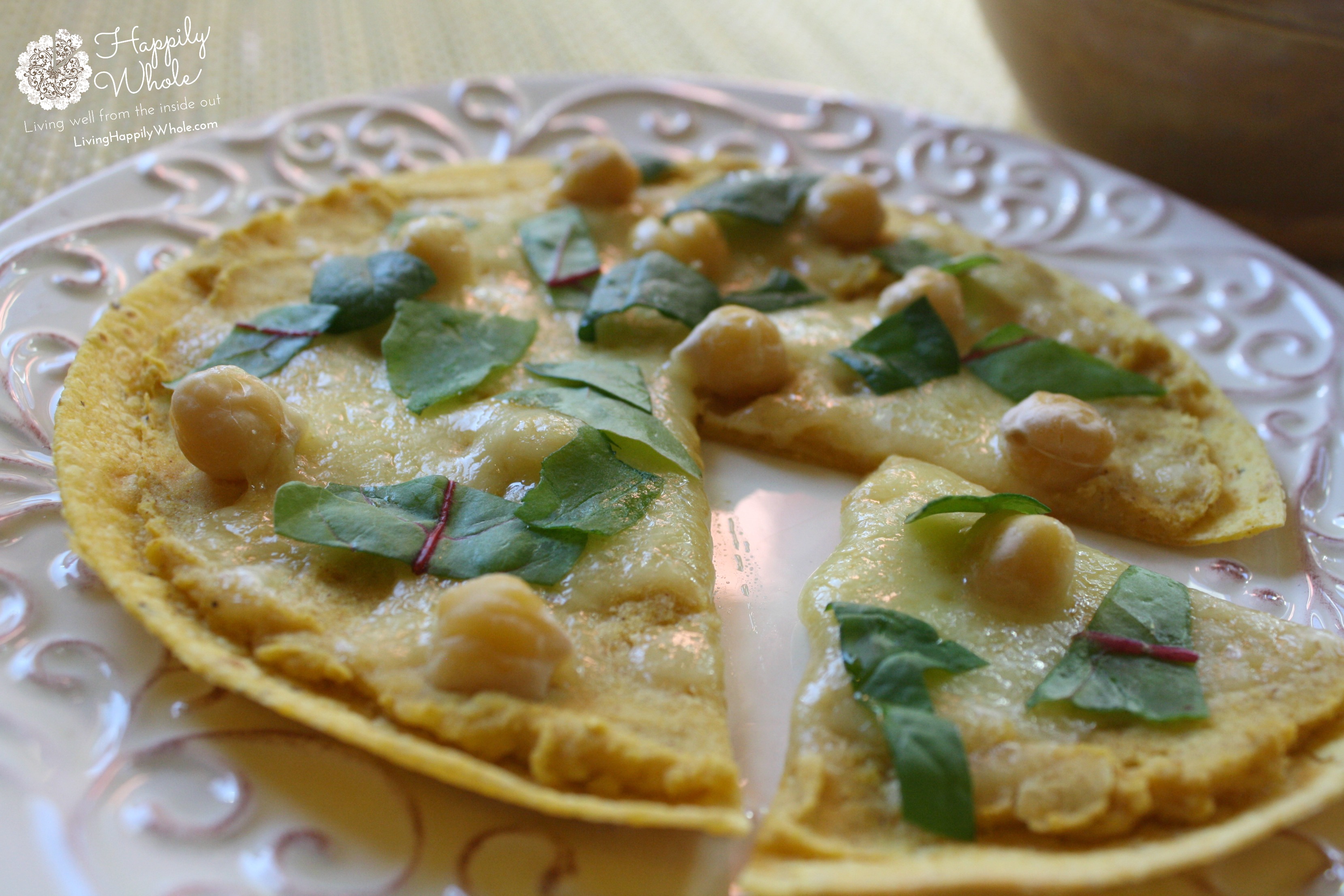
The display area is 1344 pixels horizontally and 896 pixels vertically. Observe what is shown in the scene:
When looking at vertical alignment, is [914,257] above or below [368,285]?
below

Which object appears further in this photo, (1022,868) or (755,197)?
(755,197)

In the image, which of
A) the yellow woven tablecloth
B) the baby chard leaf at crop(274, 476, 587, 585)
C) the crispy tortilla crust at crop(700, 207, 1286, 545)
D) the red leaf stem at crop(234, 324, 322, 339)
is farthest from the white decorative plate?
the yellow woven tablecloth

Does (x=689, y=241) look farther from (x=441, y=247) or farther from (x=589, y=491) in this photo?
(x=589, y=491)

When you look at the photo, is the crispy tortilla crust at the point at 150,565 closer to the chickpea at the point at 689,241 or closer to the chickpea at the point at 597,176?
the chickpea at the point at 597,176

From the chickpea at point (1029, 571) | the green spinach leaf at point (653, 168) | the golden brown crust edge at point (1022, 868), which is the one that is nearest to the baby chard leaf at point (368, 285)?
the green spinach leaf at point (653, 168)

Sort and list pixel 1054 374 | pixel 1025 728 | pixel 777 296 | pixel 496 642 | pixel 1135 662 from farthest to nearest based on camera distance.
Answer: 1. pixel 777 296
2. pixel 1054 374
3. pixel 1135 662
4. pixel 1025 728
5. pixel 496 642

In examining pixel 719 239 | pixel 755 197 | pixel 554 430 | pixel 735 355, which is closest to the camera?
pixel 554 430

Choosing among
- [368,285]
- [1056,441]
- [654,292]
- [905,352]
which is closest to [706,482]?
[654,292]

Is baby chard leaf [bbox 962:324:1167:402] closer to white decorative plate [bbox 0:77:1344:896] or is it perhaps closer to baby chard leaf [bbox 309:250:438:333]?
white decorative plate [bbox 0:77:1344:896]
